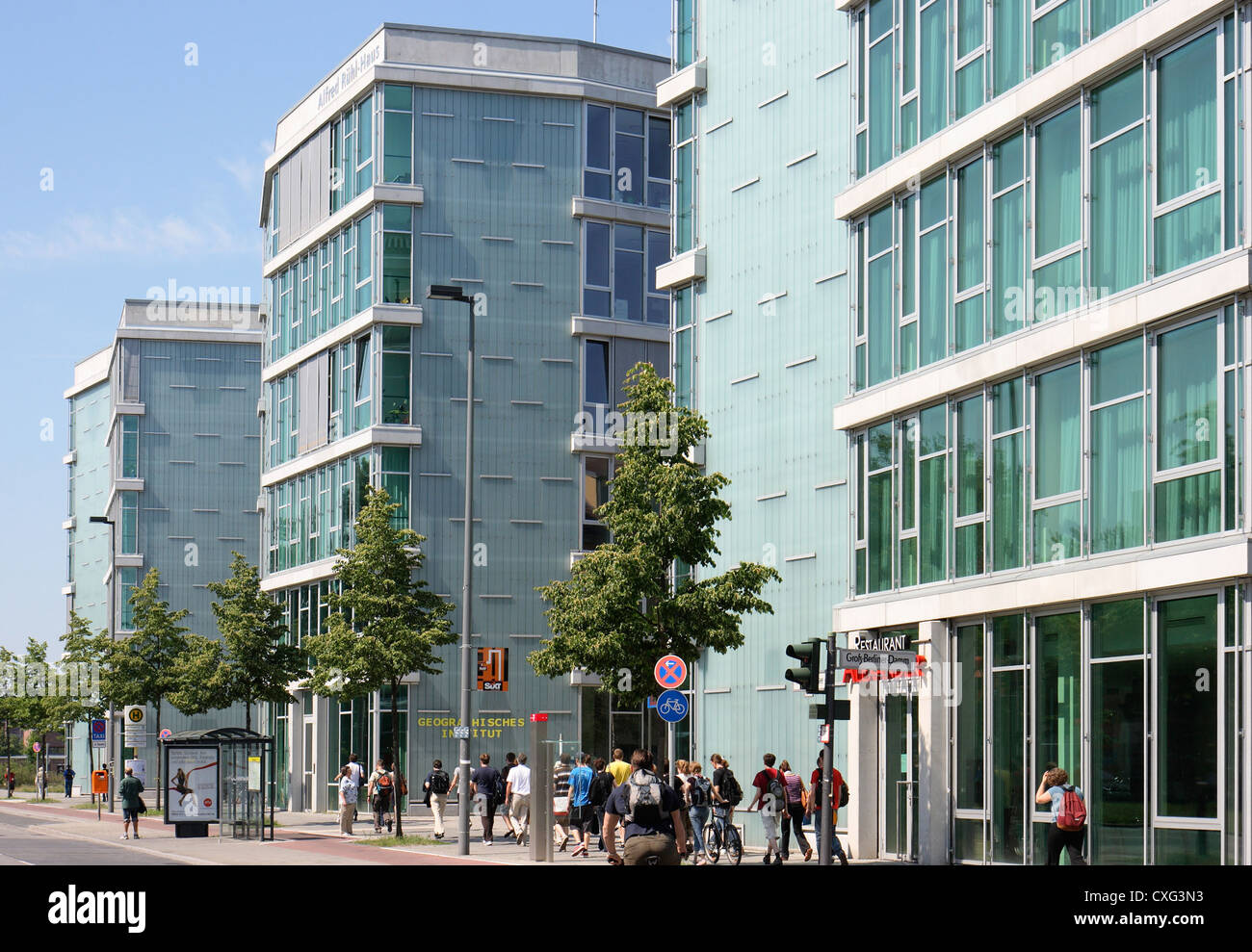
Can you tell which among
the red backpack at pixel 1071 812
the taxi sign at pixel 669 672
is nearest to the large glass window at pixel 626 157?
the taxi sign at pixel 669 672

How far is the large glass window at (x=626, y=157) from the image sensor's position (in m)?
51.0

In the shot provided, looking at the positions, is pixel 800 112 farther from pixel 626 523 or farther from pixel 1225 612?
pixel 1225 612

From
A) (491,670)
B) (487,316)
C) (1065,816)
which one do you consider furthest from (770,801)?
(487,316)

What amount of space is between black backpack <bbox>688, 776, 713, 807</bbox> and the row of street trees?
165 cm

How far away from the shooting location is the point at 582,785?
3153 centimetres

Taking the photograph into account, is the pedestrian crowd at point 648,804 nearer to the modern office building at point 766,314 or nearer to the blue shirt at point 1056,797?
the modern office building at point 766,314

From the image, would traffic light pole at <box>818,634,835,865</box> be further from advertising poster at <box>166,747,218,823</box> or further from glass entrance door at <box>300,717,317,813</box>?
glass entrance door at <box>300,717,317,813</box>

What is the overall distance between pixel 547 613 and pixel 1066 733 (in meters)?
10.8

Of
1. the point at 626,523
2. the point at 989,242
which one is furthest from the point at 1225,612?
the point at 626,523

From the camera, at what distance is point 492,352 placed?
49875mm

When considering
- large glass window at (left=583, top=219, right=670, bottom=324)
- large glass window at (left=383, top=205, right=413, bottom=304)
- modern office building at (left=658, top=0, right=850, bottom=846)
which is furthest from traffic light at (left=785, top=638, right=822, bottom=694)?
large glass window at (left=583, top=219, right=670, bottom=324)

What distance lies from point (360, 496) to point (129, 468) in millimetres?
36745

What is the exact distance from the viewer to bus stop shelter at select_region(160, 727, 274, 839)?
38719 millimetres
